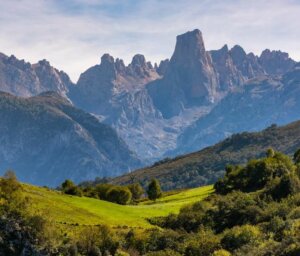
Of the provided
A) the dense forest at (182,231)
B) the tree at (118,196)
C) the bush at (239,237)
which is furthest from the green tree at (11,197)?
the tree at (118,196)

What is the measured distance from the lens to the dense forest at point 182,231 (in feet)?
183

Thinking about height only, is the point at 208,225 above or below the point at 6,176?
below

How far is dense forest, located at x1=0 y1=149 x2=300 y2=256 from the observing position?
5585 cm

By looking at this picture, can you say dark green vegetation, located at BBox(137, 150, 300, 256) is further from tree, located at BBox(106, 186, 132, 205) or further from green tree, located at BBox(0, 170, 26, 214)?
tree, located at BBox(106, 186, 132, 205)

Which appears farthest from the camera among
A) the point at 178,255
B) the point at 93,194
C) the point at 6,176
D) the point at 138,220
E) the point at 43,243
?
the point at 93,194

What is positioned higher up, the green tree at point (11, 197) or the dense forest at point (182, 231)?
the green tree at point (11, 197)

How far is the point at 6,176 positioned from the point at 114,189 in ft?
193

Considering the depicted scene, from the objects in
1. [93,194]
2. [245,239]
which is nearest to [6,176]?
[245,239]

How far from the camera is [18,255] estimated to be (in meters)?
57.8

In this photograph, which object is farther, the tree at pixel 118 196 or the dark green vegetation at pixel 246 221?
the tree at pixel 118 196

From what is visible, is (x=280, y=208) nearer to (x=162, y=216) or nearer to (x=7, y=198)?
(x=162, y=216)

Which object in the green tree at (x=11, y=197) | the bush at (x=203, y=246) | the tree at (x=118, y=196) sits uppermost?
the green tree at (x=11, y=197)

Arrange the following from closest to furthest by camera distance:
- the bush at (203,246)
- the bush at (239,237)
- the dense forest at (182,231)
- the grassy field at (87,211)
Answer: the bush at (239,237) < the dense forest at (182,231) < the bush at (203,246) < the grassy field at (87,211)

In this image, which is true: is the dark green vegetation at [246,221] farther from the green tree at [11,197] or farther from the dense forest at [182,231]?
the green tree at [11,197]
